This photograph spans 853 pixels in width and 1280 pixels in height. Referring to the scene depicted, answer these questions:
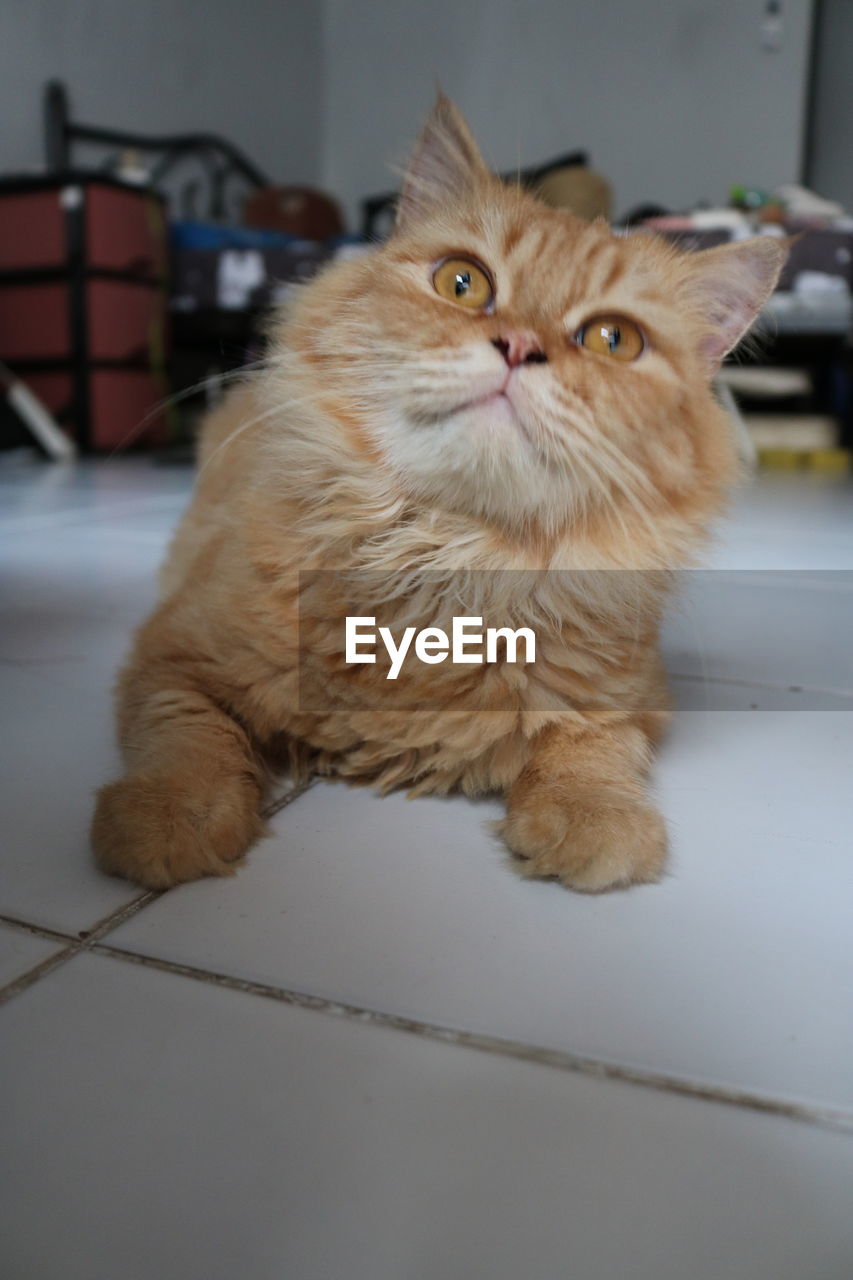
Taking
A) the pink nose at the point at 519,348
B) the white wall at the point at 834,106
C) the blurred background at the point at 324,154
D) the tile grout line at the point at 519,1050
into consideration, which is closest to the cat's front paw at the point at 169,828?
the tile grout line at the point at 519,1050

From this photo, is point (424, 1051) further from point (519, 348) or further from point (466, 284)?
point (466, 284)

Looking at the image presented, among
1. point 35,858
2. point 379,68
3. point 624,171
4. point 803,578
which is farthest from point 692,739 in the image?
point 379,68

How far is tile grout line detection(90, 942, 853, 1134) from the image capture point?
59cm

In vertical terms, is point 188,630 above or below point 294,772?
above

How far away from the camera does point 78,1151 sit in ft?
1.81

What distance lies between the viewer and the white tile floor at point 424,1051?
51cm

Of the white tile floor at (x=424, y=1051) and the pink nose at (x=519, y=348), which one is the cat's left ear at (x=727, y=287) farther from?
Answer: the white tile floor at (x=424, y=1051)

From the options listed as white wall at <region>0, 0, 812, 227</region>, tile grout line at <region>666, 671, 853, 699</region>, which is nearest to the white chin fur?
tile grout line at <region>666, 671, 853, 699</region>

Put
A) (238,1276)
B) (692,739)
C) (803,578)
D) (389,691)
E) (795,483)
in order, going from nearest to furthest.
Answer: (238,1276) → (389,691) → (692,739) → (803,578) → (795,483)

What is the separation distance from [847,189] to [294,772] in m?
7.24

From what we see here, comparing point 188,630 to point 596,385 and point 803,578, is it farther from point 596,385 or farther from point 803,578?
point 803,578

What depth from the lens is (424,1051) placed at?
0.63 meters

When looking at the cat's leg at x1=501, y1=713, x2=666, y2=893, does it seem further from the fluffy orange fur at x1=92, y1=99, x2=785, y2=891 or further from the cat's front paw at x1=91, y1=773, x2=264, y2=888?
the cat's front paw at x1=91, y1=773, x2=264, y2=888

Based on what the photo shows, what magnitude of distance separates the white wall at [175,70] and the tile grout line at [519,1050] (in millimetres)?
5459
